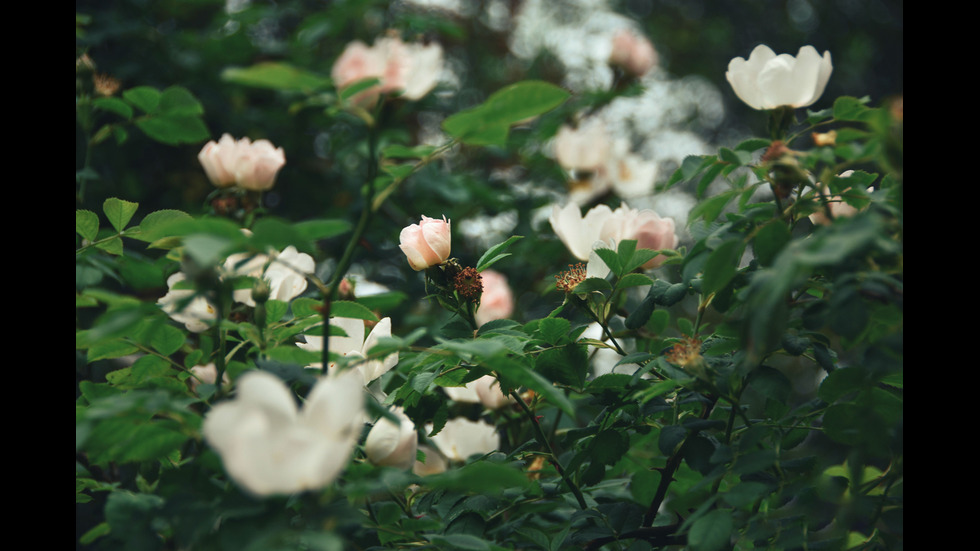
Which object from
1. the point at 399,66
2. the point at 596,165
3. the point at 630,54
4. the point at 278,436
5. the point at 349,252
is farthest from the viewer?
the point at 630,54

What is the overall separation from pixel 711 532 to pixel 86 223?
85cm

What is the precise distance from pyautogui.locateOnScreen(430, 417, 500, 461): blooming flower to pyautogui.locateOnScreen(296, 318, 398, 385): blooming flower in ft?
0.80

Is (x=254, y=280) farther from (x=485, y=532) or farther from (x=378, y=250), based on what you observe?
(x=378, y=250)

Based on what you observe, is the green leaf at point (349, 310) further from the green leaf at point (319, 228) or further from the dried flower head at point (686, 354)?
the dried flower head at point (686, 354)

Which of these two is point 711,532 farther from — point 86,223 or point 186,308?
point 86,223

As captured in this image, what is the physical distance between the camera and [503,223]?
7.67 feet

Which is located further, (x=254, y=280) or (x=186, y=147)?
(x=186, y=147)

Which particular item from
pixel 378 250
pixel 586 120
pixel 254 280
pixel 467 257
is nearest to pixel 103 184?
pixel 378 250

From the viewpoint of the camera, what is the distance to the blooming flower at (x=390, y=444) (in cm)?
75

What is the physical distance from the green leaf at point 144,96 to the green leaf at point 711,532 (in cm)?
108

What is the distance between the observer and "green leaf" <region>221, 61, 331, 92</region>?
1.89 ft

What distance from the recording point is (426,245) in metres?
0.97

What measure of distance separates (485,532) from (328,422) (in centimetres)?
38

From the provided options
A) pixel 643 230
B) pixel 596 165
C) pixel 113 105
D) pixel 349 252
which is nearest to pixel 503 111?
pixel 349 252
